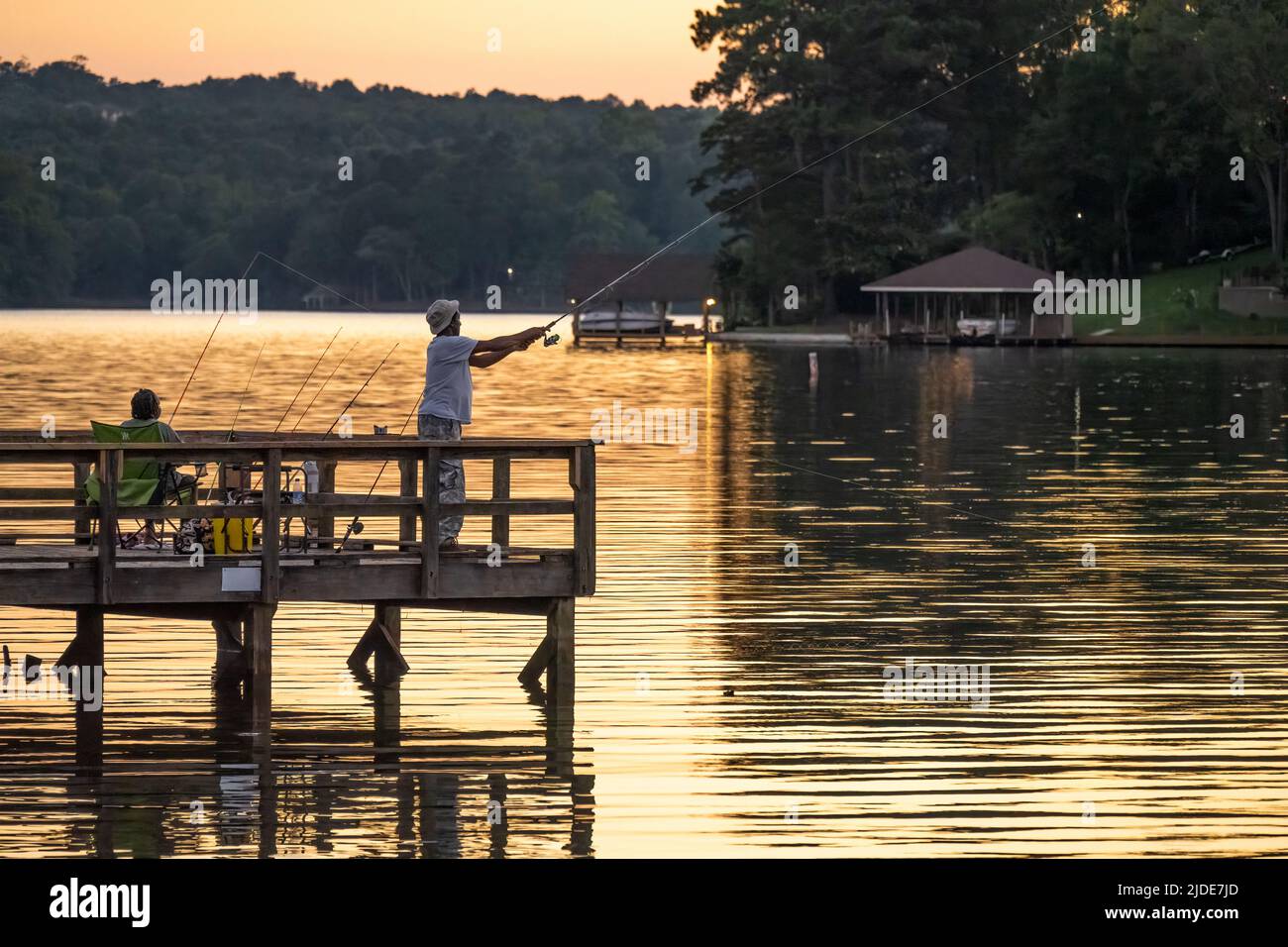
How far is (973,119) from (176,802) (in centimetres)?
13304

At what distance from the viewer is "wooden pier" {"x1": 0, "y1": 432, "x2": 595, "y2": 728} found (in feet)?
48.6

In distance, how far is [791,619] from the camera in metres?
20.5

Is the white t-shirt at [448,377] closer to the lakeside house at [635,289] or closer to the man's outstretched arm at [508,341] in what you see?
the man's outstretched arm at [508,341]

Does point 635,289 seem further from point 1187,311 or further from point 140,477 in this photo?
point 140,477

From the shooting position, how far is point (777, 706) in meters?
16.2

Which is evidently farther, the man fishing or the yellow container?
the man fishing

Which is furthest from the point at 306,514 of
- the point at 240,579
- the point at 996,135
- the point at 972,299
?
the point at 996,135

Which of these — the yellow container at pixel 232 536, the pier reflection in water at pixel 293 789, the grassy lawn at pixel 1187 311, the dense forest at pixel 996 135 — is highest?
the dense forest at pixel 996 135

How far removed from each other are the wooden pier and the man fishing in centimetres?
38

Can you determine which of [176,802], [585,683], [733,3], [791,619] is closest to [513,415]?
[791,619]

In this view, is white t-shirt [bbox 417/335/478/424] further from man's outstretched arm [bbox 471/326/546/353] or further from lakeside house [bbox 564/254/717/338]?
lakeside house [bbox 564/254/717/338]

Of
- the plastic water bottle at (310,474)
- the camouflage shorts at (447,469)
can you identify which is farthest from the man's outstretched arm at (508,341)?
the plastic water bottle at (310,474)

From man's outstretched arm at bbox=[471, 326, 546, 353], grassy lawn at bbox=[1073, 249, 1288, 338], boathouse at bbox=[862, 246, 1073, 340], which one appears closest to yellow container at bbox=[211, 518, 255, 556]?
man's outstretched arm at bbox=[471, 326, 546, 353]

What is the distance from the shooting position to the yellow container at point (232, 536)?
50.4ft
